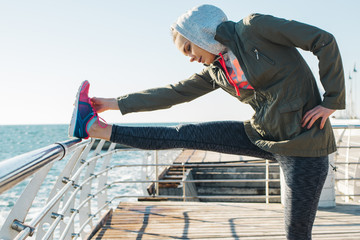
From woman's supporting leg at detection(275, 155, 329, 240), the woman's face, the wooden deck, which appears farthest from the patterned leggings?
the wooden deck

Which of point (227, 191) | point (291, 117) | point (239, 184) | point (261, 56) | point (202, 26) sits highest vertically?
point (202, 26)

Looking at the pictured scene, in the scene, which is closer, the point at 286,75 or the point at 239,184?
the point at 286,75

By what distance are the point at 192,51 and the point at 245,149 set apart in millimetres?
596

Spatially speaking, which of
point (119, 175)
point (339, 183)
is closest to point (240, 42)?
point (339, 183)

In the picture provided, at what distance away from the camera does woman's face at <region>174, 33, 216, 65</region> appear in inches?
65.7

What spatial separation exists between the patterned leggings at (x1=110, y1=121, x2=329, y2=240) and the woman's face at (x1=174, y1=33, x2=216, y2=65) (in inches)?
14.4

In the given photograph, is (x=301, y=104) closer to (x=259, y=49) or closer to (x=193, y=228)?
(x=259, y=49)

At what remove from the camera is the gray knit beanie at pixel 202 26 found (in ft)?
5.26

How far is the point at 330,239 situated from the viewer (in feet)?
9.55

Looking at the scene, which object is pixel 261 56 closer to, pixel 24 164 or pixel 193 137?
pixel 193 137

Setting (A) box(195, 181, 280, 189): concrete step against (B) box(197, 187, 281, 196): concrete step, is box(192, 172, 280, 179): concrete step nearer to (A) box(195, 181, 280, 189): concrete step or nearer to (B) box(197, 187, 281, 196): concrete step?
(A) box(195, 181, 280, 189): concrete step

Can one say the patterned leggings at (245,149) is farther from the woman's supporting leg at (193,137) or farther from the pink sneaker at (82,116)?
the pink sneaker at (82,116)

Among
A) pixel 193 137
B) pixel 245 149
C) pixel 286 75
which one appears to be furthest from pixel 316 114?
pixel 193 137

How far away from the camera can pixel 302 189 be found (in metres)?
1.56
